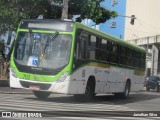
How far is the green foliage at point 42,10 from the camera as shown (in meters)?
28.7

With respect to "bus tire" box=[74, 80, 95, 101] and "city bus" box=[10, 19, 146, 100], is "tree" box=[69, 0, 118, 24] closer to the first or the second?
"city bus" box=[10, 19, 146, 100]

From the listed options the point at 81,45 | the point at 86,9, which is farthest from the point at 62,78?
the point at 86,9

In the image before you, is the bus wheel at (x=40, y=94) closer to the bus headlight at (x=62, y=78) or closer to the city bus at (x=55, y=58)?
the city bus at (x=55, y=58)

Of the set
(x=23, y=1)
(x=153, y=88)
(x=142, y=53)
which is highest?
(x=23, y=1)

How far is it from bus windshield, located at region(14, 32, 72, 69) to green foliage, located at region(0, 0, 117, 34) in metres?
11.0

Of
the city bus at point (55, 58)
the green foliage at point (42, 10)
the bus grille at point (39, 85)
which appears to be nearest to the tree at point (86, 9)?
the green foliage at point (42, 10)

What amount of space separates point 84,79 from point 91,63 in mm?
896

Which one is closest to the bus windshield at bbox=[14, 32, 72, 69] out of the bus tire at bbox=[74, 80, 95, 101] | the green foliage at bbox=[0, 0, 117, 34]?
the bus tire at bbox=[74, 80, 95, 101]

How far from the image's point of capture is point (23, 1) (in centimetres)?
2930

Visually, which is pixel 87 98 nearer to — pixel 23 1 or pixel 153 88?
pixel 23 1

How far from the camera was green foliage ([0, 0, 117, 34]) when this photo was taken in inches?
1131

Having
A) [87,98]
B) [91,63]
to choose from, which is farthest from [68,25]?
[87,98]

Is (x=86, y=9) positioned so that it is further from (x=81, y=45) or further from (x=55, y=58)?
(x=55, y=58)

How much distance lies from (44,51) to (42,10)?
44.5ft
